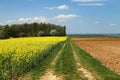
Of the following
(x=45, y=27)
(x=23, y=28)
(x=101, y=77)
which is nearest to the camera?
(x=101, y=77)

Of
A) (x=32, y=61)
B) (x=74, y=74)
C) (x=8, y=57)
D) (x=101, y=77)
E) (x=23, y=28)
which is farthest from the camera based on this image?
(x=23, y=28)

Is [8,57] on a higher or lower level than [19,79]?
higher

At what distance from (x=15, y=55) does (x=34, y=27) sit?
468 ft

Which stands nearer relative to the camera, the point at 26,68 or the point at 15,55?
the point at 15,55

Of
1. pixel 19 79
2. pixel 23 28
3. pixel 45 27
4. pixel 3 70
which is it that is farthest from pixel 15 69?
pixel 45 27

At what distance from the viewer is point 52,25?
166 m

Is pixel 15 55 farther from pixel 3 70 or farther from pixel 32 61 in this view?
pixel 32 61

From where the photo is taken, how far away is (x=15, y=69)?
14.3m

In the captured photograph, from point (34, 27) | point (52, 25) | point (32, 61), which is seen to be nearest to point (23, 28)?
point (34, 27)

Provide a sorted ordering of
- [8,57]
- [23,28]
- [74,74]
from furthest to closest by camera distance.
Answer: [23,28] → [74,74] → [8,57]

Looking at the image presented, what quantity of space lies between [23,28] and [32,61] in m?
132

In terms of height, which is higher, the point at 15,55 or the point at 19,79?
the point at 15,55

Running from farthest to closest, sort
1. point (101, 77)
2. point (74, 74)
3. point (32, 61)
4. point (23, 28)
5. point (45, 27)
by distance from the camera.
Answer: point (45, 27) → point (23, 28) → point (32, 61) → point (74, 74) → point (101, 77)

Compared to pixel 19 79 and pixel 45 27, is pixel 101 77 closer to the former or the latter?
pixel 19 79
